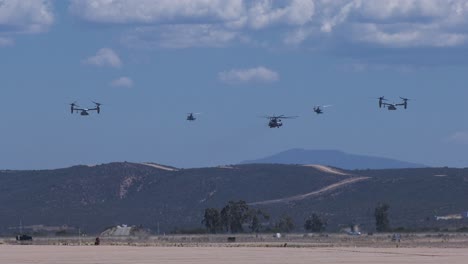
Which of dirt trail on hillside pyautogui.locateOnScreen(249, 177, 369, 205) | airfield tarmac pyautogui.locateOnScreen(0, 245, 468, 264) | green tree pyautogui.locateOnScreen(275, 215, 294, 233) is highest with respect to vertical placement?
dirt trail on hillside pyautogui.locateOnScreen(249, 177, 369, 205)

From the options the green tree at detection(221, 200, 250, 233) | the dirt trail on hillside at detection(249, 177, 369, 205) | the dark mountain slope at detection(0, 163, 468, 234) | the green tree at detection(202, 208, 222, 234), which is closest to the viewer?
the green tree at detection(202, 208, 222, 234)

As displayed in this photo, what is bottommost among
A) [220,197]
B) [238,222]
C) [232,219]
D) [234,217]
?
[238,222]

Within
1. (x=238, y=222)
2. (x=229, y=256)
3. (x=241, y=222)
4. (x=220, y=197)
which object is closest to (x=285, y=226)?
(x=241, y=222)

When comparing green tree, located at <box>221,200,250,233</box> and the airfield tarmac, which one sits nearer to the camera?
the airfield tarmac

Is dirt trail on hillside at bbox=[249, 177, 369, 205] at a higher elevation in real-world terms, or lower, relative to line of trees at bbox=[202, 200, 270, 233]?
higher

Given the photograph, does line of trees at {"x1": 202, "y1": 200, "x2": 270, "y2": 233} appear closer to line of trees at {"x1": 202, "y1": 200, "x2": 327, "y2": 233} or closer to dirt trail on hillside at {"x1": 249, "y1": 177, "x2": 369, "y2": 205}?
line of trees at {"x1": 202, "y1": 200, "x2": 327, "y2": 233}

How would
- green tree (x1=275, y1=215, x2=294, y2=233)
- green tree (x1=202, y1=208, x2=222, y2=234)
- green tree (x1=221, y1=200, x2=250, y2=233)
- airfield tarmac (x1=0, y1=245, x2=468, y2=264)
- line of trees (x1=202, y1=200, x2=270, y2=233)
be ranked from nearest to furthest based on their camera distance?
1. airfield tarmac (x1=0, y1=245, x2=468, y2=264)
2. green tree (x1=202, y1=208, x2=222, y2=234)
3. line of trees (x1=202, y1=200, x2=270, y2=233)
4. green tree (x1=221, y1=200, x2=250, y2=233)
5. green tree (x1=275, y1=215, x2=294, y2=233)

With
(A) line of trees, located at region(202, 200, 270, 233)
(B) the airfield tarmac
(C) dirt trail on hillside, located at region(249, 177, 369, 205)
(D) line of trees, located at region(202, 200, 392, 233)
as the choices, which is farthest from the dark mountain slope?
(B) the airfield tarmac

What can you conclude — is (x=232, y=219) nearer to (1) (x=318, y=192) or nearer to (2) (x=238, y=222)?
(2) (x=238, y=222)

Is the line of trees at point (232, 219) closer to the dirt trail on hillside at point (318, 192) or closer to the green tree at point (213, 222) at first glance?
the green tree at point (213, 222)

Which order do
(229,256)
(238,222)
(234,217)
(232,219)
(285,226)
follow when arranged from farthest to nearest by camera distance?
(285,226), (234,217), (232,219), (238,222), (229,256)
